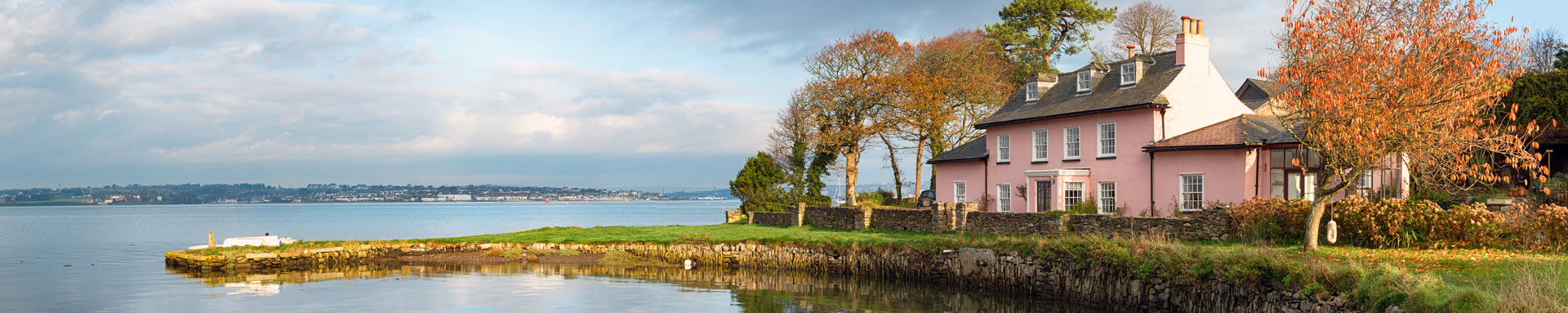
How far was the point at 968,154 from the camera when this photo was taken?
127 feet

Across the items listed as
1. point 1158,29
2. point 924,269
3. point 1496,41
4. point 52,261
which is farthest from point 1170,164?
point 52,261

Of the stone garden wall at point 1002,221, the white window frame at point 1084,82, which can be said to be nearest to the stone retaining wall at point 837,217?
the stone garden wall at point 1002,221

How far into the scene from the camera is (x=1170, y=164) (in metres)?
29.9

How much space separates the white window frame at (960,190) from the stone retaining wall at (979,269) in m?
10.3

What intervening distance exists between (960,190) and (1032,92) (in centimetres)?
472

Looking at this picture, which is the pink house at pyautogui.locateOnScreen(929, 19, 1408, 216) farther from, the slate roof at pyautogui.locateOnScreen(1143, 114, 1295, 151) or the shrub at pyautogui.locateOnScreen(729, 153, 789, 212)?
the shrub at pyautogui.locateOnScreen(729, 153, 789, 212)

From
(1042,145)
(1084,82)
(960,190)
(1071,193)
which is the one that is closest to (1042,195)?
(1071,193)

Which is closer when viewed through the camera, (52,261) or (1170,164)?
(1170,164)

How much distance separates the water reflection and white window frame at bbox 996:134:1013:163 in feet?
33.5

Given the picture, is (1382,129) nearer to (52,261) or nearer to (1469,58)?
(1469,58)

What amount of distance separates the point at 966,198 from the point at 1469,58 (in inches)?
848

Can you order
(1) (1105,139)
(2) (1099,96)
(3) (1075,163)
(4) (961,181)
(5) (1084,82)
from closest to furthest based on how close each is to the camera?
(1) (1105,139)
(2) (1099,96)
(3) (1075,163)
(5) (1084,82)
(4) (961,181)

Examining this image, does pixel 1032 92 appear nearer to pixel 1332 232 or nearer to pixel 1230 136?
pixel 1230 136

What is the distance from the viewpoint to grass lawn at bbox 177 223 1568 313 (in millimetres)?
12078
